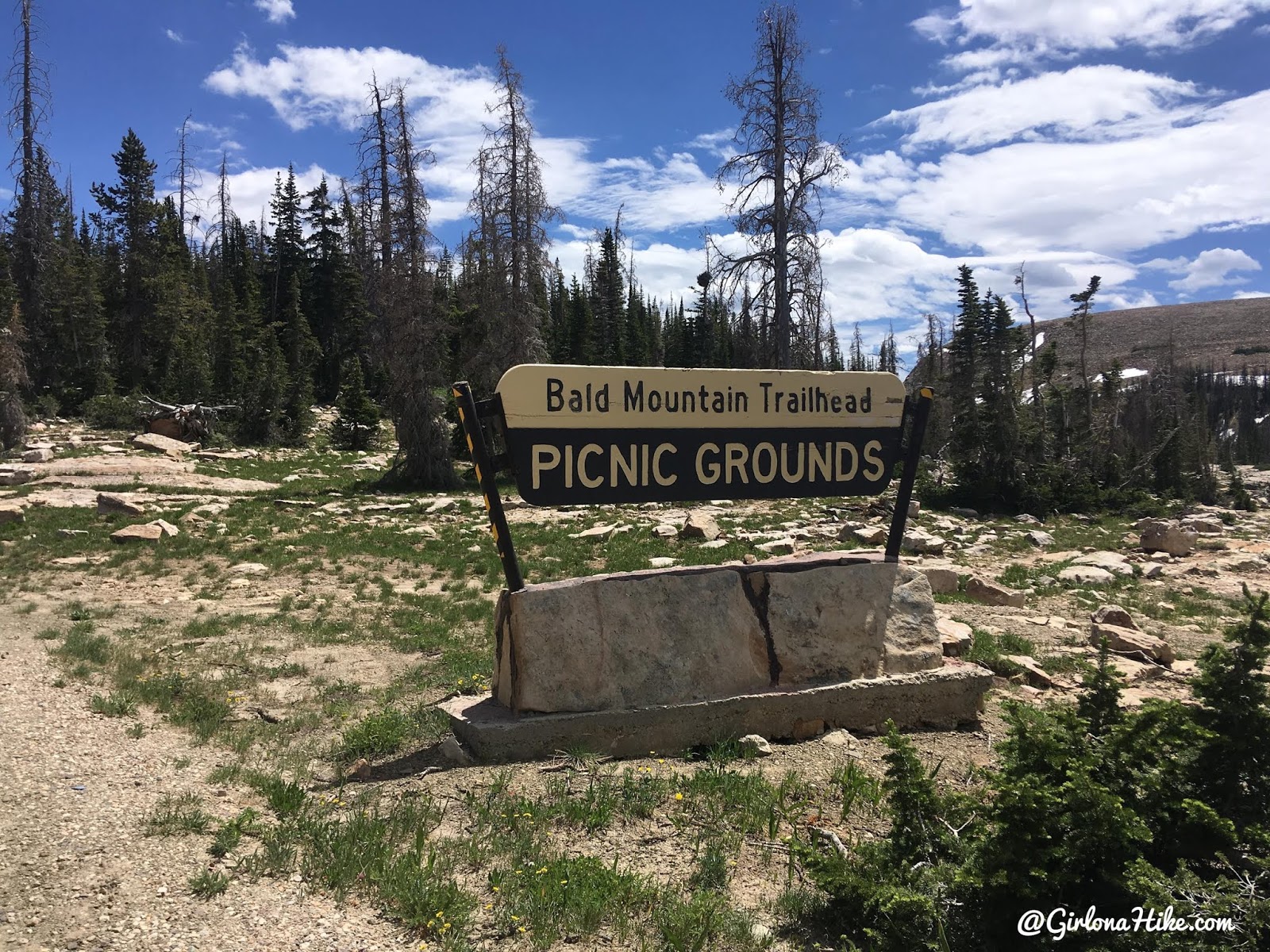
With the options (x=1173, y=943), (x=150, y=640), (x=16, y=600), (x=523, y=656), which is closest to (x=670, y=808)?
(x=523, y=656)

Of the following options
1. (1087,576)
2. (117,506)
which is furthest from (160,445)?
(1087,576)

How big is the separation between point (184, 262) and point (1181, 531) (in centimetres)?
5928

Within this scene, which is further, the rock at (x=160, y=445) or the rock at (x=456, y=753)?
the rock at (x=160, y=445)

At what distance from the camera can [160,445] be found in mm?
27156

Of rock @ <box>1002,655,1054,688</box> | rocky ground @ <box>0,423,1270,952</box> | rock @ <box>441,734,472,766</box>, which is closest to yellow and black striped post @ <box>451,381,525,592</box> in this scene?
rock @ <box>441,734,472,766</box>

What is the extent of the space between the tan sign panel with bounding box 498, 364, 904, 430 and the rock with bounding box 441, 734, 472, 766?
2.36 m

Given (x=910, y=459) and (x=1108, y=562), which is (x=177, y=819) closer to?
(x=910, y=459)

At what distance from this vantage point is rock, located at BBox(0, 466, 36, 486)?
19797 mm

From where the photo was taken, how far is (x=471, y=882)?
375 cm

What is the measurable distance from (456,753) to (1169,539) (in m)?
17.8

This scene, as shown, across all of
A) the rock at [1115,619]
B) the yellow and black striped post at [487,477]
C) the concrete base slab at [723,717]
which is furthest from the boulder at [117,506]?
the rock at [1115,619]

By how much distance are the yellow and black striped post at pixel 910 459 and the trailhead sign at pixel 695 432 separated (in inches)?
5.3

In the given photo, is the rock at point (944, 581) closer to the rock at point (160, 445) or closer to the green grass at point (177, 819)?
the green grass at point (177, 819)

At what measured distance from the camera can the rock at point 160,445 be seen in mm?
26875
